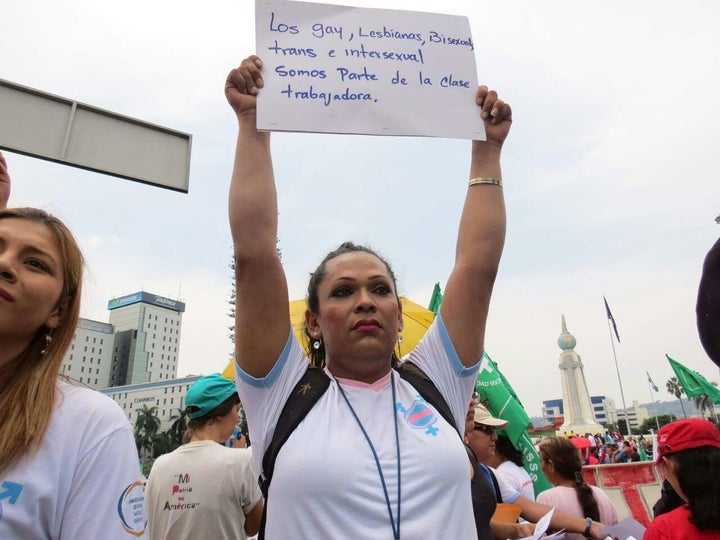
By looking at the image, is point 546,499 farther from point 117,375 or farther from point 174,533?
point 117,375

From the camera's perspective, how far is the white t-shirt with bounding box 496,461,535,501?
13.0 feet

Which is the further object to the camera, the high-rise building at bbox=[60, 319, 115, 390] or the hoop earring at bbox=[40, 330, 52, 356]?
the high-rise building at bbox=[60, 319, 115, 390]

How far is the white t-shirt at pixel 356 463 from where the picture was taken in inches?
53.6

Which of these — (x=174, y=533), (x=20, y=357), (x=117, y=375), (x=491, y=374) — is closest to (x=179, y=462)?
(x=174, y=533)

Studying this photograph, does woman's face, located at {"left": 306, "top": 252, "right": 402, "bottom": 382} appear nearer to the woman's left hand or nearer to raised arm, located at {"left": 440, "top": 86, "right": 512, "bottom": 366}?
raised arm, located at {"left": 440, "top": 86, "right": 512, "bottom": 366}

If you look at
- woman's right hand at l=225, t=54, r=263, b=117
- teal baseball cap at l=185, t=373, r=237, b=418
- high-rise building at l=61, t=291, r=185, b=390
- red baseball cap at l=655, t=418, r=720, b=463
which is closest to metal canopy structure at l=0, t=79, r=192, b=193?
teal baseball cap at l=185, t=373, r=237, b=418

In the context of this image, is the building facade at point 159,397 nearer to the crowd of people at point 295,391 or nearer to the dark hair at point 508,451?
the dark hair at point 508,451

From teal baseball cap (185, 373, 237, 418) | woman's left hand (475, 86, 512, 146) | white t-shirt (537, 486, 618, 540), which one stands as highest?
woman's left hand (475, 86, 512, 146)

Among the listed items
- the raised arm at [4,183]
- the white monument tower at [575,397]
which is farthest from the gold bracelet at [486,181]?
the white monument tower at [575,397]

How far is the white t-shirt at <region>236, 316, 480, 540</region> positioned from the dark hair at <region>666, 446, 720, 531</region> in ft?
4.81

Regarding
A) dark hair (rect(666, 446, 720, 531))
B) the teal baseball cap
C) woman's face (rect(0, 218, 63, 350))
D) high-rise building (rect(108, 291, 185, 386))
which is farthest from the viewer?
high-rise building (rect(108, 291, 185, 386))

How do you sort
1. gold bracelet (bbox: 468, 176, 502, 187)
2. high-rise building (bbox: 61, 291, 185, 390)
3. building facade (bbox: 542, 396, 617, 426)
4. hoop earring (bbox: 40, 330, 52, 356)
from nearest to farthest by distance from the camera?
1. hoop earring (bbox: 40, 330, 52, 356)
2. gold bracelet (bbox: 468, 176, 502, 187)
3. high-rise building (bbox: 61, 291, 185, 390)
4. building facade (bbox: 542, 396, 617, 426)

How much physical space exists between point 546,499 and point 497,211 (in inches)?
109

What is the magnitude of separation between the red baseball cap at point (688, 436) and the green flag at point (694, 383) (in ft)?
42.8
